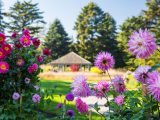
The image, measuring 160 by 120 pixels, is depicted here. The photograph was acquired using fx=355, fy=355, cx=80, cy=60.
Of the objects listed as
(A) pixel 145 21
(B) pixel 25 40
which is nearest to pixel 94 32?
(A) pixel 145 21

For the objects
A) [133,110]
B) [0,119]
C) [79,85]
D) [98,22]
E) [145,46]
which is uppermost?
[98,22]

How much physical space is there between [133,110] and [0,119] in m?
2.07

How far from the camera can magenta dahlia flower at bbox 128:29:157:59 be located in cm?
166

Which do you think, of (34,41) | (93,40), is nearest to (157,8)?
(93,40)

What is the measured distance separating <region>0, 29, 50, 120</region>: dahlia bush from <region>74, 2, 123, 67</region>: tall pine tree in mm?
38452

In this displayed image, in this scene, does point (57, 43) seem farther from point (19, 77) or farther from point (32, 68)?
point (32, 68)

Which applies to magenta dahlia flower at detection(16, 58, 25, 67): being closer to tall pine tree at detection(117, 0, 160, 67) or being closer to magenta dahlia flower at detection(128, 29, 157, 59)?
magenta dahlia flower at detection(128, 29, 157, 59)

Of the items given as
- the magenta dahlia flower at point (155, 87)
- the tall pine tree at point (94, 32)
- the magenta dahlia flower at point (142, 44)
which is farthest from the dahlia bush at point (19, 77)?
the tall pine tree at point (94, 32)

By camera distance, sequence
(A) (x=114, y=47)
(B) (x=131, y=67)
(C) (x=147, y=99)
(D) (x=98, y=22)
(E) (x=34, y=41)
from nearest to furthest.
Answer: (C) (x=147, y=99)
(E) (x=34, y=41)
(B) (x=131, y=67)
(A) (x=114, y=47)
(D) (x=98, y=22)

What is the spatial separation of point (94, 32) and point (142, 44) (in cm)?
4754

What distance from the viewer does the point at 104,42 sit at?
4666cm

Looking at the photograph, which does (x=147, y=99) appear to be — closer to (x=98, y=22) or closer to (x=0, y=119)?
(x=0, y=119)

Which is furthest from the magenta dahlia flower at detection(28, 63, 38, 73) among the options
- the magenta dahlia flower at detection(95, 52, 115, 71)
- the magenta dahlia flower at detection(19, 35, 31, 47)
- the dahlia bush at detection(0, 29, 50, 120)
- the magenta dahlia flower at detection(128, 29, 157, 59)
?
the magenta dahlia flower at detection(128, 29, 157, 59)

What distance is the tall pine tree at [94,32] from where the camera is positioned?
46.1 meters
